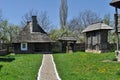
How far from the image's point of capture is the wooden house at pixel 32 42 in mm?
57341

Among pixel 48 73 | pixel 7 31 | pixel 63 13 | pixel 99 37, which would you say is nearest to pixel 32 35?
pixel 99 37

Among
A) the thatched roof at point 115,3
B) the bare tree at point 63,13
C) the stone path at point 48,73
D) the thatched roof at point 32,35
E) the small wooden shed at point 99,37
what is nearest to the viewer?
the stone path at point 48,73

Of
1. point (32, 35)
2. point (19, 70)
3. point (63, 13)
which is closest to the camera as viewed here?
point (19, 70)

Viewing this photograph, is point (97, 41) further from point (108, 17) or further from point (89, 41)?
point (108, 17)

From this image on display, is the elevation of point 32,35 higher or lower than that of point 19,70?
higher

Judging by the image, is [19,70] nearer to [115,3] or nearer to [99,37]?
[115,3]

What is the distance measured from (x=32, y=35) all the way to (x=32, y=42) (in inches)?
88.7

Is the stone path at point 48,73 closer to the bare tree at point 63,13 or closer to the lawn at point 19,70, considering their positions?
the lawn at point 19,70

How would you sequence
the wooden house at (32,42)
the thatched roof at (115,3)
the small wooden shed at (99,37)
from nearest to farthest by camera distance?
the thatched roof at (115,3), the small wooden shed at (99,37), the wooden house at (32,42)

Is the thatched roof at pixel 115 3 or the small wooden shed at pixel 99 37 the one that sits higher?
the thatched roof at pixel 115 3

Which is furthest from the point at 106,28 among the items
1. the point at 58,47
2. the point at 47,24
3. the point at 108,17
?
the point at 47,24

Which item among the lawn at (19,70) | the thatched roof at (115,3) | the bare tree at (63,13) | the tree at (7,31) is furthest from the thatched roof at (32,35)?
the thatched roof at (115,3)

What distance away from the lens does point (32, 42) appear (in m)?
57.2

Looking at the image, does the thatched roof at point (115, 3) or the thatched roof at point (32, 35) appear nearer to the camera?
the thatched roof at point (115, 3)
